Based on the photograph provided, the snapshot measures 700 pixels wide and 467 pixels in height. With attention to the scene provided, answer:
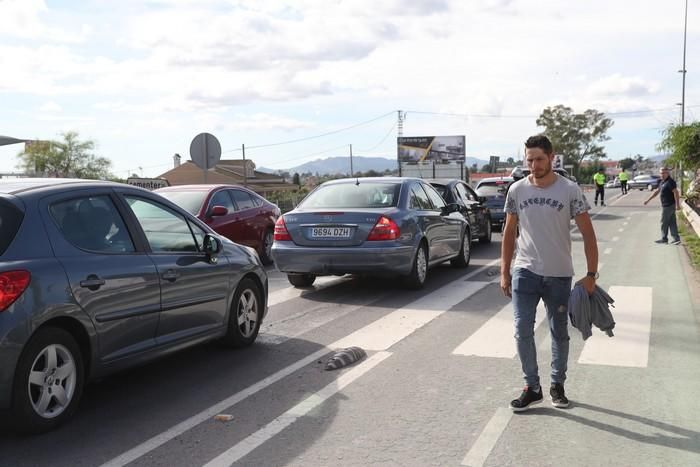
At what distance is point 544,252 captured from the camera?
474 cm

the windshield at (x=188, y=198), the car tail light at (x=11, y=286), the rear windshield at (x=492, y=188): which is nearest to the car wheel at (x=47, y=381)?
the car tail light at (x=11, y=286)

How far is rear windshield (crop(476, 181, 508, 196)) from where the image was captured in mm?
19984

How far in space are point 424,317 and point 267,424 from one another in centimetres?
368

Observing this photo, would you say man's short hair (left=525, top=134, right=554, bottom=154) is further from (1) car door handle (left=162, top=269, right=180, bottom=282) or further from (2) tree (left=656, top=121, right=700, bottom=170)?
(2) tree (left=656, top=121, right=700, bottom=170)

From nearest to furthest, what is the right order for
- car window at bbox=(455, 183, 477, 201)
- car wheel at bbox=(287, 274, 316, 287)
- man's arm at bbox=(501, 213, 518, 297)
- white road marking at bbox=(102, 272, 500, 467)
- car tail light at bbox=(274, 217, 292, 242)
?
white road marking at bbox=(102, 272, 500, 467)
man's arm at bbox=(501, 213, 518, 297)
car tail light at bbox=(274, 217, 292, 242)
car wheel at bbox=(287, 274, 316, 287)
car window at bbox=(455, 183, 477, 201)

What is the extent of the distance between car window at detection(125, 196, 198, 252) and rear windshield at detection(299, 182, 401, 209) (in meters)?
3.84

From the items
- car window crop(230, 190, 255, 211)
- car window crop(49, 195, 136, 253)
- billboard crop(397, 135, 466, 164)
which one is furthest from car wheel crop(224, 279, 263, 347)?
billboard crop(397, 135, 466, 164)

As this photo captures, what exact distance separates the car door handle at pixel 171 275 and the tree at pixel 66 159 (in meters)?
86.8

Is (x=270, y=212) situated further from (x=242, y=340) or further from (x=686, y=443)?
(x=686, y=443)

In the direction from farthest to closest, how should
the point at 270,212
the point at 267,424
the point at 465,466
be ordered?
the point at 270,212
the point at 267,424
the point at 465,466

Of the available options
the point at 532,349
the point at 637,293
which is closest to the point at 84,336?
the point at 532,349

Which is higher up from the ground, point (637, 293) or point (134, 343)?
point (134, 343)

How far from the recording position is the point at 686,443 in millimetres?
4191

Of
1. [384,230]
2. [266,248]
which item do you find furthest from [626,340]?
[266,248]
